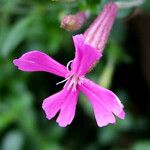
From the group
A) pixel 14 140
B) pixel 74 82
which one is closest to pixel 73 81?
pixel 74 82

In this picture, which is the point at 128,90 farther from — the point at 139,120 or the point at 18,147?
the point at 18,147

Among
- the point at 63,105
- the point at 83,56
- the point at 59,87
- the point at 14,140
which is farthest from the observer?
the point at 59,87

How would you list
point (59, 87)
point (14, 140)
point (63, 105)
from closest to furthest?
point (63, 105), point (14, 140), point (59, 87)

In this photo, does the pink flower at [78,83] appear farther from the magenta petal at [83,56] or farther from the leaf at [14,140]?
the leaf at [14,140]

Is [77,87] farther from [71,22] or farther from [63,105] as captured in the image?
[71,22]

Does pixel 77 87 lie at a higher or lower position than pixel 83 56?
lower

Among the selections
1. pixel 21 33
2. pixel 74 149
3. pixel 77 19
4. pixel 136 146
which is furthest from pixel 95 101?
pixel 74 149

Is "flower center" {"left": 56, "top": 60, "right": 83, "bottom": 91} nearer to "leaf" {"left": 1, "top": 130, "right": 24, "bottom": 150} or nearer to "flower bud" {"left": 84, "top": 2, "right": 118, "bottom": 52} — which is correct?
"flower bud" {"left": 84, "top": 2, "right": 118, "bottom": 52}

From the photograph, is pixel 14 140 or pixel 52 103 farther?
pixel 14 140
